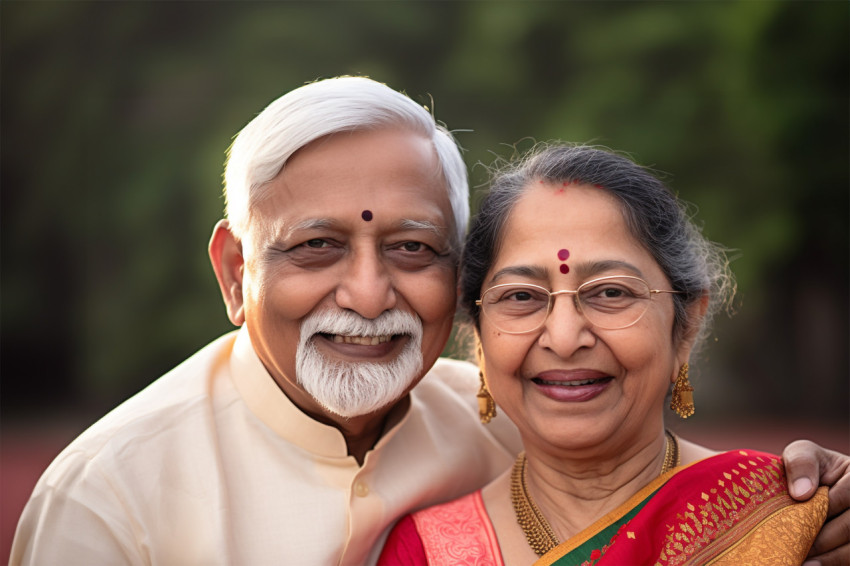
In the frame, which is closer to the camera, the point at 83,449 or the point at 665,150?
the point at 83,449

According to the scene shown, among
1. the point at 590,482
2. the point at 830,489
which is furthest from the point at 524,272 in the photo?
the point at 830,489

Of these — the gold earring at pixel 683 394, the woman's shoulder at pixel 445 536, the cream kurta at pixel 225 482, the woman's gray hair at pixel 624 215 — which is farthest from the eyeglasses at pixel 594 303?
the cream kurta at pixel 225 482

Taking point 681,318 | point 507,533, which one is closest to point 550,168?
point 681,318

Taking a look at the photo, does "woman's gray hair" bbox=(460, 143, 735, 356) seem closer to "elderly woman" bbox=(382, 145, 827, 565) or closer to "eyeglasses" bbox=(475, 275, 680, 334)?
"elderly woman" bbox=(382, 145, 827, 565)

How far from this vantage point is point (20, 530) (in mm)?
3045

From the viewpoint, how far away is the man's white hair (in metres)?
3.17

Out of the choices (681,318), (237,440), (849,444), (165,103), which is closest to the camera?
(681,318)

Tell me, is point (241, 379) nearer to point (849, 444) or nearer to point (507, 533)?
point (507, 533)

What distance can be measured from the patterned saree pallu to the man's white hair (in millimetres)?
1200

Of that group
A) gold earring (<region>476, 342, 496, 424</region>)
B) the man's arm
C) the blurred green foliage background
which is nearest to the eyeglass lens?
gold earring (<region>476, 342, 496, 424</region>)

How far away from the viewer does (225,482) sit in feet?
10.3

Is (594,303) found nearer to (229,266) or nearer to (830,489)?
(830,489)

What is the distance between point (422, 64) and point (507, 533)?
1048 cm

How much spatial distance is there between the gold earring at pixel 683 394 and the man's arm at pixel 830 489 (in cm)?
38
